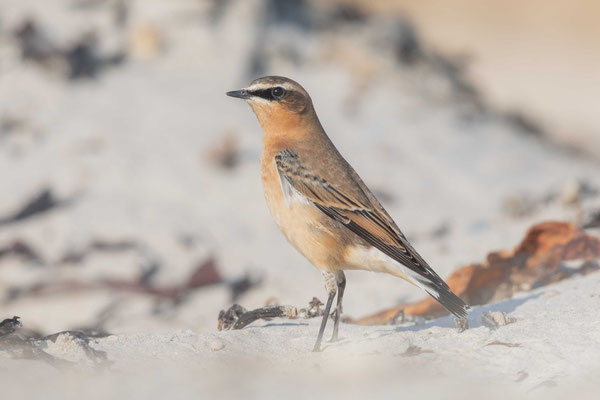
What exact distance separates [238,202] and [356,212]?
4404 millimetres

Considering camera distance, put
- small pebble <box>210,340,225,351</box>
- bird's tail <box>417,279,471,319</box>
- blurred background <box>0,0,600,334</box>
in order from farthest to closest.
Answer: blurred background <box>0,0,600,334</box> < bird's tail <box>417,279,471,319</box> < small pebble <box>210,340,225,351</box>

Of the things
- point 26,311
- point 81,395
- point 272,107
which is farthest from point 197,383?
point 26,311

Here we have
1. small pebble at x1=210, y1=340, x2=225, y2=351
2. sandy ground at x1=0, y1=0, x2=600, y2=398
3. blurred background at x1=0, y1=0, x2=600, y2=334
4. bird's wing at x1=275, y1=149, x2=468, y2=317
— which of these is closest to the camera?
sandy ground at x1=0, y1=0, x2=600, y2=398

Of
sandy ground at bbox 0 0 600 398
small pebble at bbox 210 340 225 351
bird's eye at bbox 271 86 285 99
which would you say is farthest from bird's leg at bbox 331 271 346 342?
bird's eye at bbox 271 86 285 99

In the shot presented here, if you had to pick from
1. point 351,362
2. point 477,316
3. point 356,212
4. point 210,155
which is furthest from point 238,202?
point 351,362

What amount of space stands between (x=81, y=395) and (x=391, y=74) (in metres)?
9.20

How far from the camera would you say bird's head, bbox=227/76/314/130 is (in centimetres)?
587

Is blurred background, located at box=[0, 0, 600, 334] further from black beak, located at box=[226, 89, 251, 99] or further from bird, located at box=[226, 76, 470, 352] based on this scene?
black beak, located at box=[226, 89, 251, 99]

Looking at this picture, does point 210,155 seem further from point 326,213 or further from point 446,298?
point 446,298

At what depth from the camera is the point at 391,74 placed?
12.5m

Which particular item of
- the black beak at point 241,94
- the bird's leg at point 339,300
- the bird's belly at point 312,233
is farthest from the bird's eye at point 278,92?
the bird's leg at point 339,300

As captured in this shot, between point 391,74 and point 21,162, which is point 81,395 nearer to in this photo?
point 21,162

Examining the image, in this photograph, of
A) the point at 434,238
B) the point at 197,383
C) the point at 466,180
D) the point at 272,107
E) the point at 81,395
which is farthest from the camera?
the point at 466,180

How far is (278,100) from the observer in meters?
5.88
